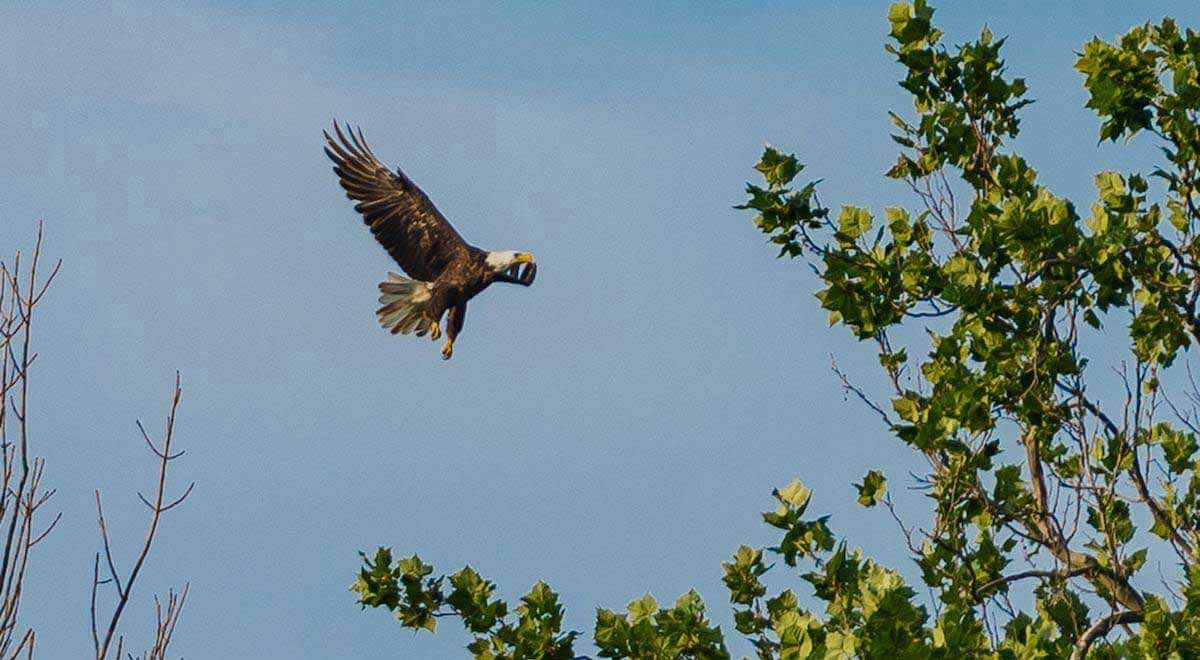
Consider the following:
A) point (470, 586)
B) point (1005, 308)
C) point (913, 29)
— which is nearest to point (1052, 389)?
point (1005, 308)

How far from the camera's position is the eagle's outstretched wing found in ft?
49.0

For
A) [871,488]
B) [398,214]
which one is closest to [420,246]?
[398,214]

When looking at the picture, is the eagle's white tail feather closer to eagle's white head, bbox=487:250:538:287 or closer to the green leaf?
eagle's white head, bbox=487:250:538:287

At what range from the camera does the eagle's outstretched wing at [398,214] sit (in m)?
14.9

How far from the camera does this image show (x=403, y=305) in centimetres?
1529

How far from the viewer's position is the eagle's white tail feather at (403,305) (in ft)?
49.8

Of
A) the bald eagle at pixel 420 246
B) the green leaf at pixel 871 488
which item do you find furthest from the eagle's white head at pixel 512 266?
the green leaf at pixel 871 488

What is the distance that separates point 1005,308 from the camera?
9523mm

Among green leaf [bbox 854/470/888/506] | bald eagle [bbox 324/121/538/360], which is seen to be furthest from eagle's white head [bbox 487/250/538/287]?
green leaf [bbox 854/470/888/506]

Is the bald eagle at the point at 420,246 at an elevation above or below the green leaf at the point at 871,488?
above

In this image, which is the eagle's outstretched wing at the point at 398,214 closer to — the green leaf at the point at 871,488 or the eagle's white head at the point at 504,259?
the eagle's white head at the point at 504,259

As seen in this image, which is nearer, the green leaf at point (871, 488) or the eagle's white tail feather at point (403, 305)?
the green leaf at point (871, 488)

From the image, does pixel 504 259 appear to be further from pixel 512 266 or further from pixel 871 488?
pixel 871 488

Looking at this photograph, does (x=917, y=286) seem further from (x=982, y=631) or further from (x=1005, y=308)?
(x=982, y=631)
